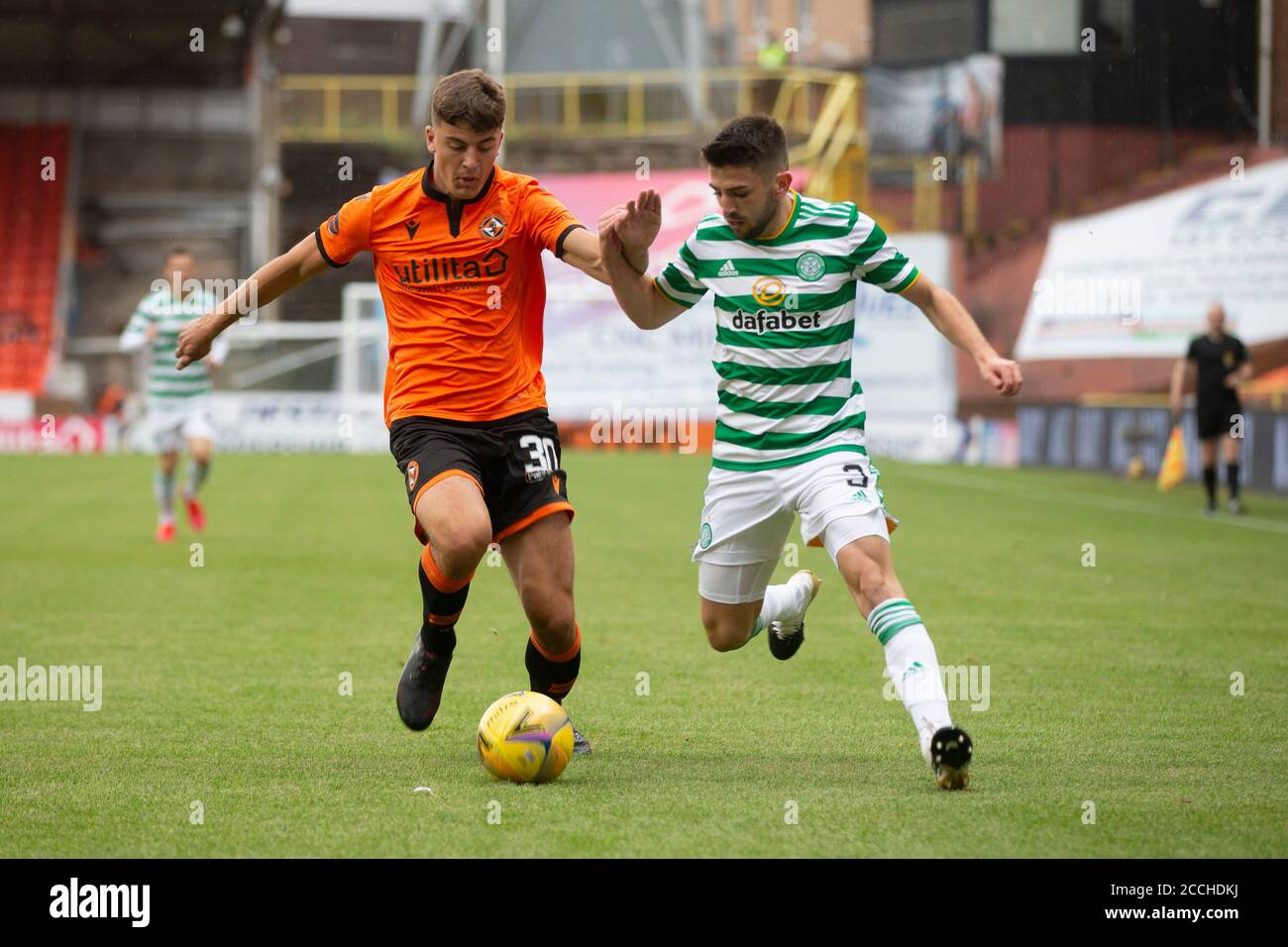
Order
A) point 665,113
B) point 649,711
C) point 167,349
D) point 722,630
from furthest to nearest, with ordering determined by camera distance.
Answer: point 665,113
point 167,349
point 649,711
point 722,630

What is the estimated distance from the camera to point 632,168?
37.5 meters

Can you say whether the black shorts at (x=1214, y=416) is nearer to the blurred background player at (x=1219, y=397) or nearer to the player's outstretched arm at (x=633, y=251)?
the blurred background player at (x=1219, y=397)

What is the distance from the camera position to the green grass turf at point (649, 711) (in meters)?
4.91

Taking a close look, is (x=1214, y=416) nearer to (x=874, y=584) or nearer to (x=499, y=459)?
(x=874, y=584)

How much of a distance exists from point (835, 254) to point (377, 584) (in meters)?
6.64

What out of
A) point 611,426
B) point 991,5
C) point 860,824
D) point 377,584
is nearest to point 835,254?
point 860,824

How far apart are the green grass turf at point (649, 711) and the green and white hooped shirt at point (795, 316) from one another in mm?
1149

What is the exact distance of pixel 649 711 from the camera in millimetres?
7105

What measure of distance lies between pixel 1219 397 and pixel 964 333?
13.6 m

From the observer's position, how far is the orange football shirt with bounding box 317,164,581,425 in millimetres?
6090

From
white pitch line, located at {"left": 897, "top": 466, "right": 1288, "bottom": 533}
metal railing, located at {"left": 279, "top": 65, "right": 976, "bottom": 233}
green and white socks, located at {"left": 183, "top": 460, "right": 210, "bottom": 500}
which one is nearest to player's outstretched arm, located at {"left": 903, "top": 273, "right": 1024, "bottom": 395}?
green and white socks, located at {"left": 183, "top": 460, "right": 210, "bottom": 500}

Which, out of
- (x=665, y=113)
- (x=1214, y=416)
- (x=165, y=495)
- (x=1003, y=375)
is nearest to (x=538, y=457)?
(x=1003, y=375)
